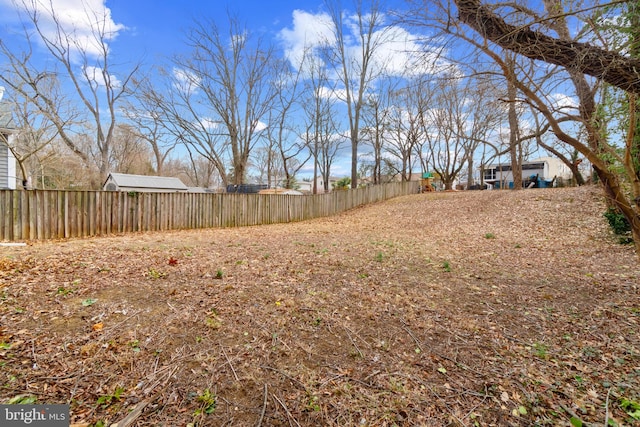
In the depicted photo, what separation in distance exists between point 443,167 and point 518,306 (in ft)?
68.2

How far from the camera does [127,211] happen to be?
7738mm

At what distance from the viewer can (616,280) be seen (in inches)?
150

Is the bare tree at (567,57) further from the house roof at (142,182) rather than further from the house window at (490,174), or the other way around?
the house window at (490,174)

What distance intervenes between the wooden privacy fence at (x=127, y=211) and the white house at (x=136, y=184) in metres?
5.79

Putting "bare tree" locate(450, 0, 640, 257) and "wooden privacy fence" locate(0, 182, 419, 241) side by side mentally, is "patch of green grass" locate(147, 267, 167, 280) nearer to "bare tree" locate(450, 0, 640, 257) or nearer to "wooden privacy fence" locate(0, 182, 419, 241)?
"bare tree" locate(450, 0, 640, 257)

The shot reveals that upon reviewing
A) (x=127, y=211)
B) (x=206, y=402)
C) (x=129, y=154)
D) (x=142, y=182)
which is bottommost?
(x=206, y=402)

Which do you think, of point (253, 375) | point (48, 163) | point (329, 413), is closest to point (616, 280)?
point (329, 413)

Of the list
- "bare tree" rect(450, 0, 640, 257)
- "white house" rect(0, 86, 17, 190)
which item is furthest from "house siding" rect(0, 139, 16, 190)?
"bare tree" rect(450, 0, 640, 257)

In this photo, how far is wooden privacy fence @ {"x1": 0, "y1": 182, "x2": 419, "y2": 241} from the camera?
20.2 ft

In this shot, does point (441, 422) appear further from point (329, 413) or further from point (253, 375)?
point (253, 375)

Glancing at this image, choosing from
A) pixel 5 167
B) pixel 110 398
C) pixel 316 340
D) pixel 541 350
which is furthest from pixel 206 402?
pixel 5 167

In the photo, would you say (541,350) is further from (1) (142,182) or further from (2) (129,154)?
(2) (129,154)

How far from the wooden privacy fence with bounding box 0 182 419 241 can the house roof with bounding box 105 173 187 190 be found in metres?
7.32

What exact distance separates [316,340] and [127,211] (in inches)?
299
